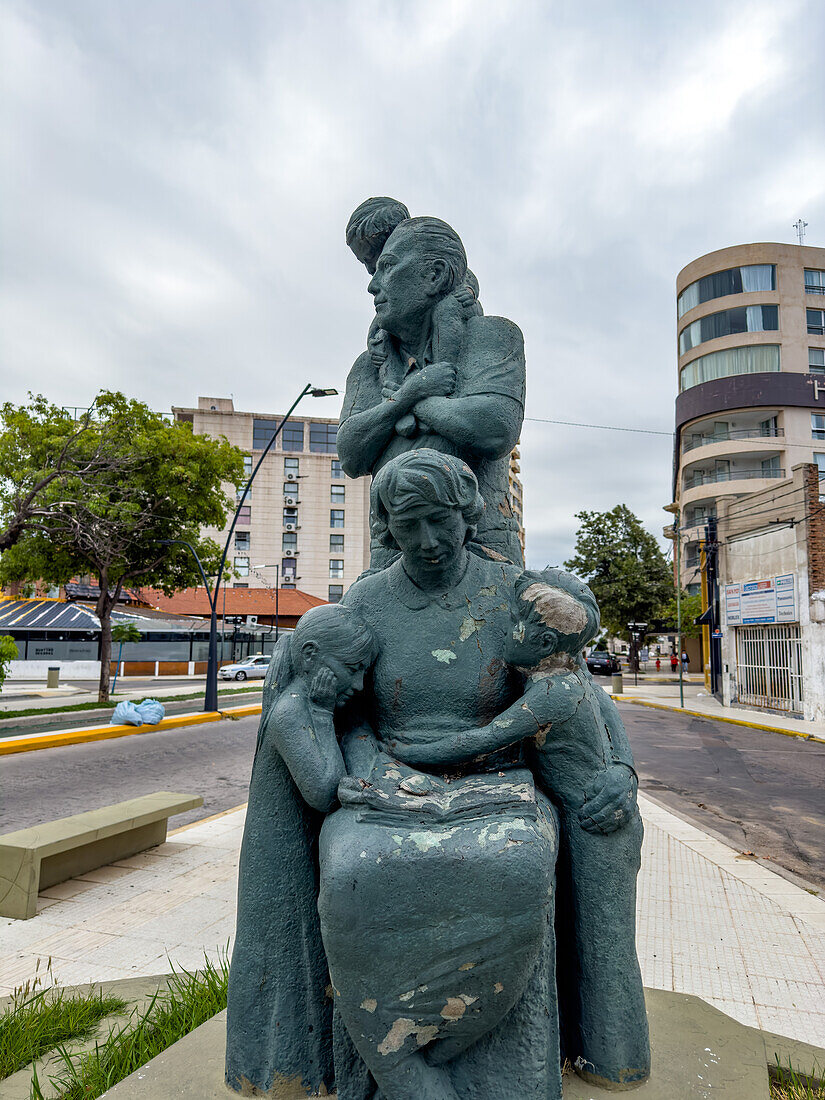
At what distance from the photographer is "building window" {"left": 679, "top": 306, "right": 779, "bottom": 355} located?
3058cm

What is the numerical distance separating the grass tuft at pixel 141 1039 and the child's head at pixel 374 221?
299cm

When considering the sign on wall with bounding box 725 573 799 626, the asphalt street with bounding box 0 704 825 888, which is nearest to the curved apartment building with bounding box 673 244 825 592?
the sign on wall with bounding box 725 573 799 626

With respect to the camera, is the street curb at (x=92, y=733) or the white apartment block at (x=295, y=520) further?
the white apartment block at (x=295, y=520)

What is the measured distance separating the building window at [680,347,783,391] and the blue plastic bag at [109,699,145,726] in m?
28.2

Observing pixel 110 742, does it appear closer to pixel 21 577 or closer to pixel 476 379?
pixel 21 577

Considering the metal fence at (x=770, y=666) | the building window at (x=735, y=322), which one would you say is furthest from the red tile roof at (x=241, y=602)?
the metal fence at (x=770, y=666)

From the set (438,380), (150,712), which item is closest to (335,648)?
(438,380)

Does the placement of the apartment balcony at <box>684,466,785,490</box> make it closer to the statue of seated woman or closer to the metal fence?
the metal fence

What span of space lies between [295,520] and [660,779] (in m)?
38.8

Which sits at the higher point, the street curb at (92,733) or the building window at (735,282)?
the building window at (735,282)

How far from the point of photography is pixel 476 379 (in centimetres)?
227

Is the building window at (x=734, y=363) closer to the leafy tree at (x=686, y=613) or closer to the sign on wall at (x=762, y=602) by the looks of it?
the leafy tree at (x=686, y=613)

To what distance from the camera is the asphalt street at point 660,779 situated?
661cm

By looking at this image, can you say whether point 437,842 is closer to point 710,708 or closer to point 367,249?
point 367,249
